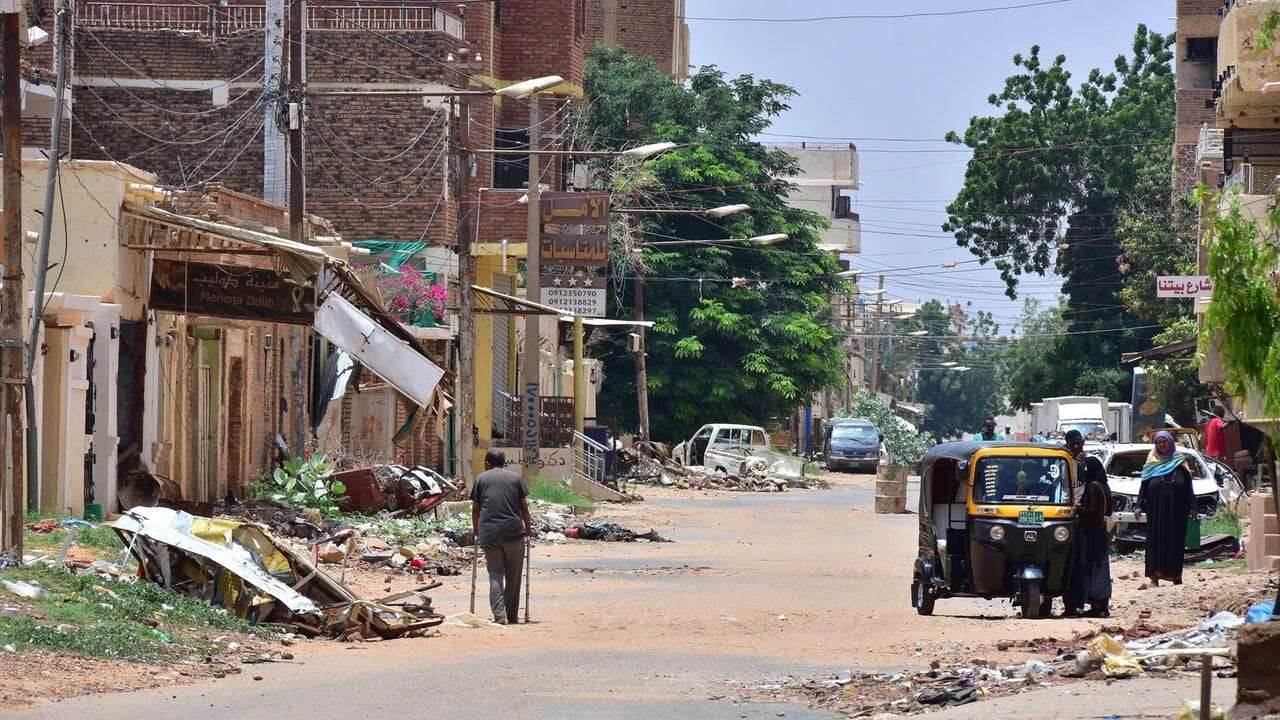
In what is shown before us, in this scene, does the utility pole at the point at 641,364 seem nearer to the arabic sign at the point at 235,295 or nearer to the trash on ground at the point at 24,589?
the arabic sign at the point at 235,295

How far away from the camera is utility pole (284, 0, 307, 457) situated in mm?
27062

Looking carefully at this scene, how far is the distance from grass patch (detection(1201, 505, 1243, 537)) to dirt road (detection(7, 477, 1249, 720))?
4251 mm

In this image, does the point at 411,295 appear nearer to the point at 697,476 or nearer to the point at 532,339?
the point at 532,339

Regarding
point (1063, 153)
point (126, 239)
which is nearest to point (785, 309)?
point (1063, 153)

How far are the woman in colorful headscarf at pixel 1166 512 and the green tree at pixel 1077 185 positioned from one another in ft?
152

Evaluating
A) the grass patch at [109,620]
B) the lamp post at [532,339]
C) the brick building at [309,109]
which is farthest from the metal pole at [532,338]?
the grass patch at [109,620]

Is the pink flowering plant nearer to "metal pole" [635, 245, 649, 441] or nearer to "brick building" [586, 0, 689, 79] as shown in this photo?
"metal pole" [635, 245, 649, 441]

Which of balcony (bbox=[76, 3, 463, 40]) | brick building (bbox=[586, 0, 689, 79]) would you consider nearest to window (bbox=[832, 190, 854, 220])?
brick building (bbox=[586, 0, 689, 79])

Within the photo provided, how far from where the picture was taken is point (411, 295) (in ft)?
121

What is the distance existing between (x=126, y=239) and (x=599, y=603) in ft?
28.6

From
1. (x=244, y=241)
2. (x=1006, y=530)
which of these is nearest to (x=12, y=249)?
(x=244, y=241)

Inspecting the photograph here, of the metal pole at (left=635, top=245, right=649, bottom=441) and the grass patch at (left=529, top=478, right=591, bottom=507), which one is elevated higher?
the metal pole at (left=635, top=245, right=649, bottom=441)

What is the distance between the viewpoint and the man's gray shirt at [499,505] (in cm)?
1708

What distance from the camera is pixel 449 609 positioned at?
18.3m
